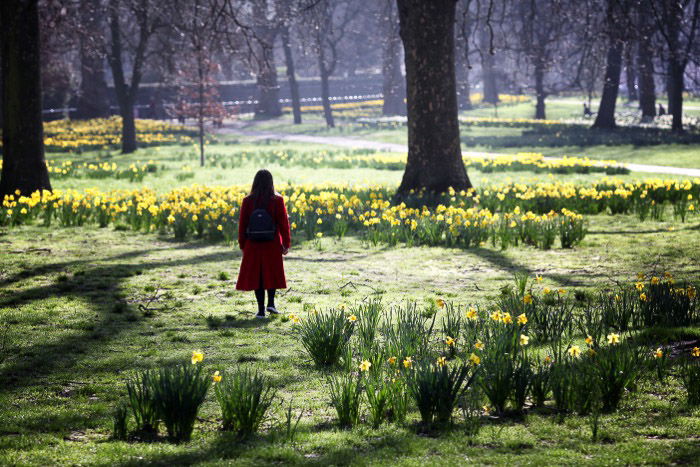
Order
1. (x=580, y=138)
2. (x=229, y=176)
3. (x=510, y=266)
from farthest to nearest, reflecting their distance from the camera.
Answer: (x=580, y=138), (x=229, y=176), (x=510, y=266)

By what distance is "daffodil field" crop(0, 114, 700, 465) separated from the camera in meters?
3.91

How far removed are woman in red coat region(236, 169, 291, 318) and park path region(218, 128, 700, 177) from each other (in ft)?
42.4

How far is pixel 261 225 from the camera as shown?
6930 mm

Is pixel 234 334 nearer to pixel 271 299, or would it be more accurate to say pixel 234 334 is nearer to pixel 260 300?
pixel 260 300

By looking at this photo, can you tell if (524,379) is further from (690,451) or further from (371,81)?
(371,81)

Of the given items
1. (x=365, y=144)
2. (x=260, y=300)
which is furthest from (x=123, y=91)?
(x=260, y=300)

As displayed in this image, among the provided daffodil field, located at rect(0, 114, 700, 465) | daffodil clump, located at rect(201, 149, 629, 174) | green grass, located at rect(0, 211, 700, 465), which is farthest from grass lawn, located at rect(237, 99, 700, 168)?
green grass, located at rect(0, 211, 700, 465)

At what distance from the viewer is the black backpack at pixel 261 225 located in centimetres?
693

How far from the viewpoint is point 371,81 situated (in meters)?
66.8

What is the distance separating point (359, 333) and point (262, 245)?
6.21 feet

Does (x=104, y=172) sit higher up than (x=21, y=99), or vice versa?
(x=21, y=99)

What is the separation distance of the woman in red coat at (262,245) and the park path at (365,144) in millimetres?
12911

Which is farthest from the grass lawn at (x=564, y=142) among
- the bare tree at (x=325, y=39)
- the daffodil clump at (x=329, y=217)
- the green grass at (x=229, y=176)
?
the daffodil clump at (x=329, y=217)

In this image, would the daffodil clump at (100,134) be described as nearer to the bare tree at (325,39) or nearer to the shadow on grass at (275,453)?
the bare tree at (325,39)
